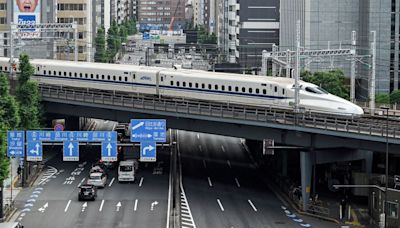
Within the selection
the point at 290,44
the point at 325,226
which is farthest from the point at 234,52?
the point at 325,226

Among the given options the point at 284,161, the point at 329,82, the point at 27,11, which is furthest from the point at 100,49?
the point at 284,161

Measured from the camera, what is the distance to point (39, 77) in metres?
90.8

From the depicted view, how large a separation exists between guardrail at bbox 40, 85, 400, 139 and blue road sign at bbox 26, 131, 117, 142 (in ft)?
31.9

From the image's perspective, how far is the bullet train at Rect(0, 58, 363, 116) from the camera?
68.8m

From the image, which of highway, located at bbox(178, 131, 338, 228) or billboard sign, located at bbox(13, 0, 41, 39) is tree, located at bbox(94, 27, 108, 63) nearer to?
billboard sign, located at bbox(13, 0, 41, 39)

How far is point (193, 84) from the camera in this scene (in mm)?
77250

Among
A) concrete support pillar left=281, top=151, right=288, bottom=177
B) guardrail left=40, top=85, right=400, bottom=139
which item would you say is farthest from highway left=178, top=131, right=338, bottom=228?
guardrail left=40, top=85, right=400, bottom=139

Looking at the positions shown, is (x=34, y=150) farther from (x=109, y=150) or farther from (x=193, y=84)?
(x=193, y=84)

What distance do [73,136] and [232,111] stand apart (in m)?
12.4

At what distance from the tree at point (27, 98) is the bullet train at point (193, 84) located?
663 centimetres

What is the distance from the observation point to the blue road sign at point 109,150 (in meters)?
63.2

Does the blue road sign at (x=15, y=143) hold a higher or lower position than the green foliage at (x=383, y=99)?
lower

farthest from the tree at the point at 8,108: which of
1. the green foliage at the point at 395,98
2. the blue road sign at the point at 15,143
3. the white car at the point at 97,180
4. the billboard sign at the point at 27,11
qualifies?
the billboard sign at the point at 27,11

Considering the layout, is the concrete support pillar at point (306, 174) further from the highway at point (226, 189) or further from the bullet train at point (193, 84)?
the bullet train at point (193, 84)
